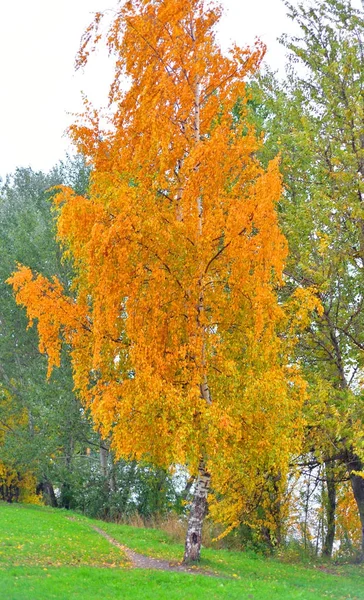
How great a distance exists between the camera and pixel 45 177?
1243 inches

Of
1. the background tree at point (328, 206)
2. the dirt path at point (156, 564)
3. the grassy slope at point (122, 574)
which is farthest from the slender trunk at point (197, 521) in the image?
the background tree at point (328, 206)

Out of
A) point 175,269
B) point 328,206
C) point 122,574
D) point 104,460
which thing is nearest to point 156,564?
point 122,574

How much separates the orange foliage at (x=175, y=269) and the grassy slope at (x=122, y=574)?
1.91m

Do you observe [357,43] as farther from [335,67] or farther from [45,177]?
[45,177]

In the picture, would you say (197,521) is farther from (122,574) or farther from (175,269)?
(175,269)

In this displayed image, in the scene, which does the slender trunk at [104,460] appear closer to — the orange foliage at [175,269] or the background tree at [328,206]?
the background tree at [328,206]

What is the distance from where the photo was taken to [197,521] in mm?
12656

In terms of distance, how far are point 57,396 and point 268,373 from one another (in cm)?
1578

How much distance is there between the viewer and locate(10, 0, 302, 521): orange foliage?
450 inches

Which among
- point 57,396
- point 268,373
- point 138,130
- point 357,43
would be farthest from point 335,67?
point 57,396

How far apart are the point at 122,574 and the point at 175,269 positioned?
5.35 m

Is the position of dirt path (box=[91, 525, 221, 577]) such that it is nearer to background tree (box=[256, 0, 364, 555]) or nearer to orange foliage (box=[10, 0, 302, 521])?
orange foliage (box=[10, 0, 302, 521])

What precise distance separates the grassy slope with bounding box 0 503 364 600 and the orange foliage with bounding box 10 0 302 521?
1.91 metres

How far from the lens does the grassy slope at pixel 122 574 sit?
9695 mm
